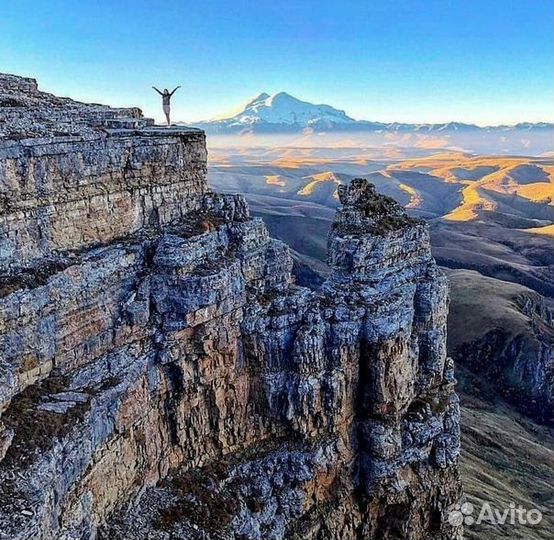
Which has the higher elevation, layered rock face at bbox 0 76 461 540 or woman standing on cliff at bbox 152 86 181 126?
woman standing on cliff at bbox 152 86 181 126

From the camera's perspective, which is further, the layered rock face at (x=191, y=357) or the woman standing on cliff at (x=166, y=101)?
the woman standing on cliff at (x=166, y=101)

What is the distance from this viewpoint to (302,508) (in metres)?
36.3

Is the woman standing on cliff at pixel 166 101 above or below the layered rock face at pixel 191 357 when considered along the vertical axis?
above

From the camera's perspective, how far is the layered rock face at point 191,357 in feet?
85.1

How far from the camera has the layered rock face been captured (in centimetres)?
2595

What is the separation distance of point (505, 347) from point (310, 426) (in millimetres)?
66082

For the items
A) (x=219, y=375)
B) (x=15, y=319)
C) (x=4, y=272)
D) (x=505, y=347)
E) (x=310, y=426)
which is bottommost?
(x=505, y=347)

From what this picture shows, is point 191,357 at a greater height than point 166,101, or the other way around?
point 166,101

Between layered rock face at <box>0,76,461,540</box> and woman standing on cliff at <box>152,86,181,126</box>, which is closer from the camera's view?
layered rock face at <box>0,76,461,540</box>

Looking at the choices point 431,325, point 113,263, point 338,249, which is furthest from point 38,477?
point 431,325

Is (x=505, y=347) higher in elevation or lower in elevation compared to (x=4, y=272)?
lower

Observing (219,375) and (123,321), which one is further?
(219,375)

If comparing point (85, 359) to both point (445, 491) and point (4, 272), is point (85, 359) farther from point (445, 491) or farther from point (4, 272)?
point (445, 491)

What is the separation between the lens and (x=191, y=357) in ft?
109
